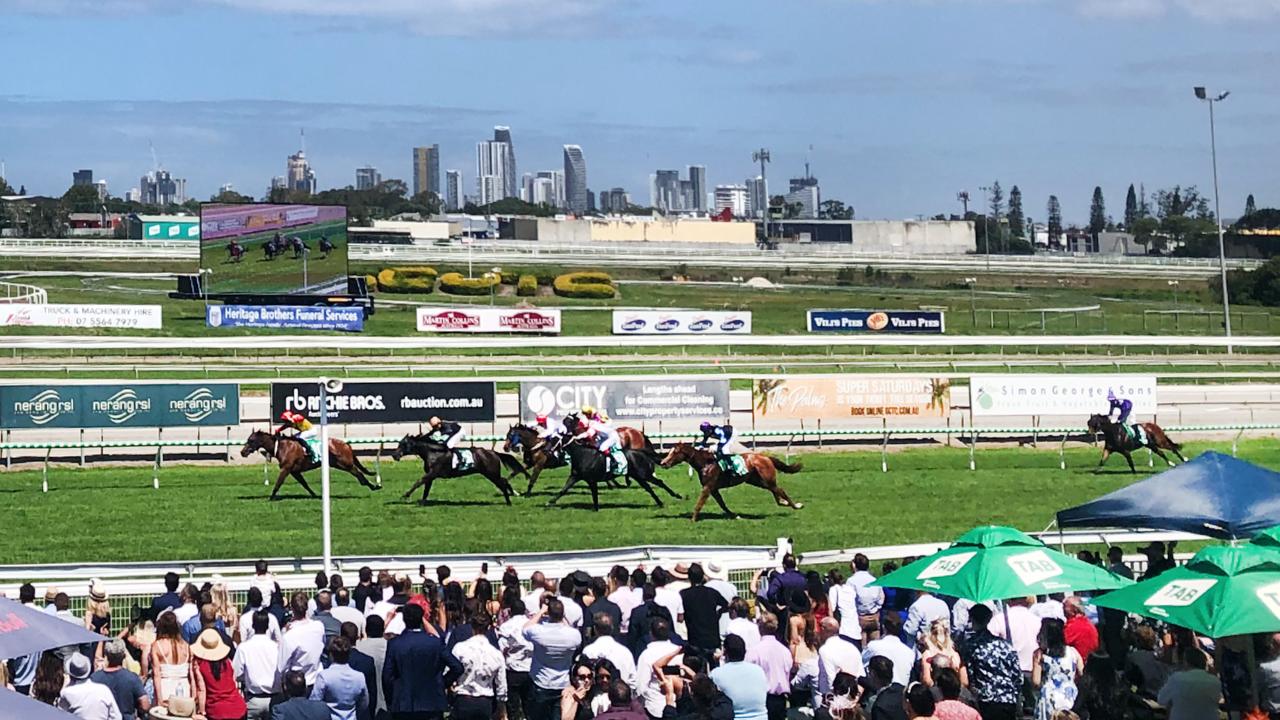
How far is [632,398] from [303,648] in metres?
20.8

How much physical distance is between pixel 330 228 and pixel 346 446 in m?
29.5

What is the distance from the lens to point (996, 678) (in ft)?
33.1

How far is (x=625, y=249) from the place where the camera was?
100375mm

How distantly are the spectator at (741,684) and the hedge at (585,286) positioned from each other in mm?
61039

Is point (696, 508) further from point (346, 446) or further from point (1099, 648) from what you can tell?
point (1099, 648)

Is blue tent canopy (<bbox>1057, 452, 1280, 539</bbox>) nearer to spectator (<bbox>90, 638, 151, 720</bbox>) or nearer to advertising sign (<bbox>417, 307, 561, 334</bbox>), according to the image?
spectator (<bbox>90, 638, 151, 720</bbox>)

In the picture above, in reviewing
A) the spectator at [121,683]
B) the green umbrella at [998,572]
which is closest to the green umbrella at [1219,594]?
the green umbrella at [998,572]

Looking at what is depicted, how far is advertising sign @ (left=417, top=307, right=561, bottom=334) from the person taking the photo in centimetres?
5462

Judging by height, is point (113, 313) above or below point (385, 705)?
above

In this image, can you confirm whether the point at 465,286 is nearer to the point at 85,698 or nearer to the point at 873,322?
the point at 873,322

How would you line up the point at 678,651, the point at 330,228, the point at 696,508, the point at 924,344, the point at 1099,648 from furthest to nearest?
1. the point at 330,228
2. the point at 924,344
3. the point at 696,508
4. the point at 1099,648
5. the point at 678,651

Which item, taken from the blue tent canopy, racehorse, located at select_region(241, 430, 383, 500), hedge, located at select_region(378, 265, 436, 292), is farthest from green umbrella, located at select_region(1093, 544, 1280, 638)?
hedge, located at select_region(378, 265, 436, 292)

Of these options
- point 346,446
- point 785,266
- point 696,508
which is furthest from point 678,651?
point 785,266

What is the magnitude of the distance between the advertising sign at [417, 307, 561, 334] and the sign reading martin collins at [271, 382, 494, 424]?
79.2ft
